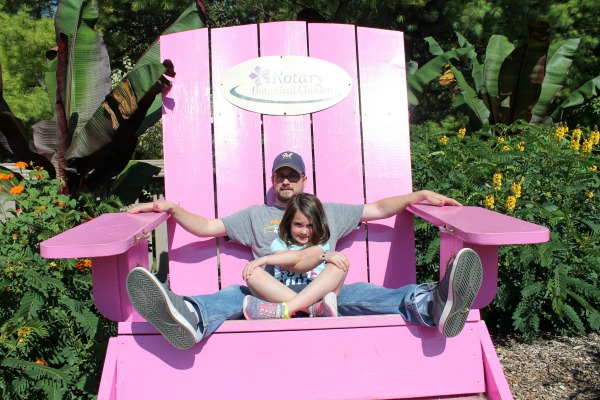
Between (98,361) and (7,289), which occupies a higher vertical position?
(7,289)

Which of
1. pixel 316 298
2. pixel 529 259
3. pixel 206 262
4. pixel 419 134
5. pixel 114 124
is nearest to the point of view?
pixel 316 298

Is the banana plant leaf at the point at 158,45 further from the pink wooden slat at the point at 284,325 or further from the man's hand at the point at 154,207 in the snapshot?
the pink wooden slat at the point at 284,325

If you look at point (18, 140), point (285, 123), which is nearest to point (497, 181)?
point (285, 123)

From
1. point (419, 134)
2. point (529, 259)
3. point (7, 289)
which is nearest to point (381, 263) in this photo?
point (529, 259)

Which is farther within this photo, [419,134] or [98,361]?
[419,134]

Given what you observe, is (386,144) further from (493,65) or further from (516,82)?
(493,65)

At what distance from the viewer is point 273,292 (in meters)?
2.36

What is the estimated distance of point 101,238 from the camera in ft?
6.62

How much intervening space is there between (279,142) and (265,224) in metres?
0.50

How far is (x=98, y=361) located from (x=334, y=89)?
1757 millimetres

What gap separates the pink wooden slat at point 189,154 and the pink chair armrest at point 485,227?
44.4 inches

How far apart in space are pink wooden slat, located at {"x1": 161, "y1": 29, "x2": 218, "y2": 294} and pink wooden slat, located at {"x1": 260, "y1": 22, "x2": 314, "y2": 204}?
301mm

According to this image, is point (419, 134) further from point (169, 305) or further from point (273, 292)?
point (169, 305)

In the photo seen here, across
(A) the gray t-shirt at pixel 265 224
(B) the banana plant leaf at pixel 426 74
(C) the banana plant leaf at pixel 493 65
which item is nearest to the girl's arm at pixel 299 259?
(A) the gray t-shirt at pixel 265 224
